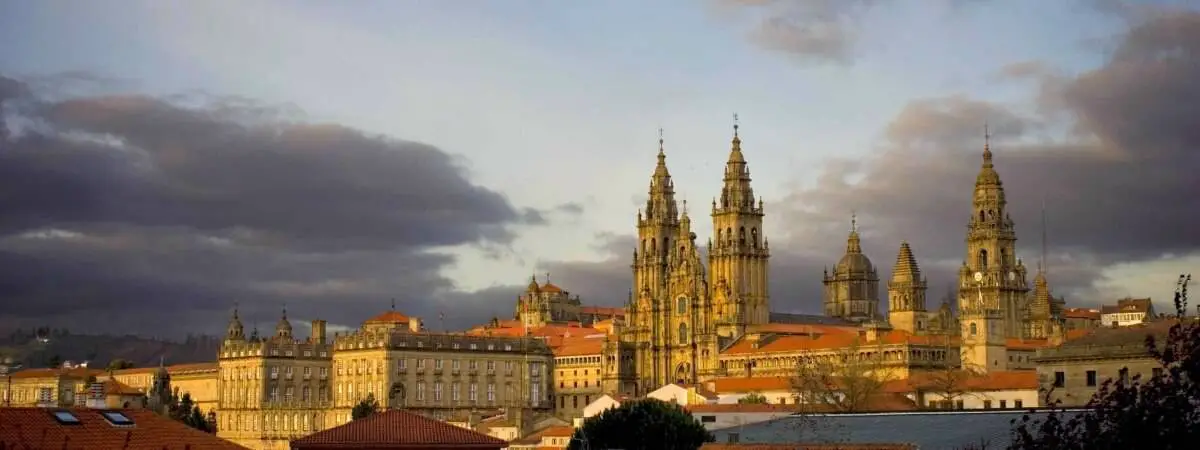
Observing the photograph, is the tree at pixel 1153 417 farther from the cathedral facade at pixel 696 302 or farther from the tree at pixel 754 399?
the cathedral facade at pixel 696 302

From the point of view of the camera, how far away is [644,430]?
239ft

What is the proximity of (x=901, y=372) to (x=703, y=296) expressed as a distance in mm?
28809

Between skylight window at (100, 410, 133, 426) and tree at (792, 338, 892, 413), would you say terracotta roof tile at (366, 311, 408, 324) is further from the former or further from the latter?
skylight window at (100, 410, 133, 426)

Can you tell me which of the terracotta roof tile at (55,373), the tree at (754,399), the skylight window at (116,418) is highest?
the terracotta roof tile at (55,373)

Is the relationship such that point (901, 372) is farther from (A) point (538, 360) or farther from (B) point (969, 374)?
(A) point (538, 360)

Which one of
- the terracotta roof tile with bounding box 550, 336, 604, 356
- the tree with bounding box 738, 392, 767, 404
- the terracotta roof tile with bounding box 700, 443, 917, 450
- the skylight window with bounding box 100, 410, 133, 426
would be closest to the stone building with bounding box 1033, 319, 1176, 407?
the terracotta roof tile with bounding box 700, 443, 917, 450

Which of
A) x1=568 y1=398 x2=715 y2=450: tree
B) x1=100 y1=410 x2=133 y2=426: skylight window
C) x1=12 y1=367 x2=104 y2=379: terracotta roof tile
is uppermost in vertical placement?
x1=12 y1=367 x2=104 y2=379: terracotta roof tile

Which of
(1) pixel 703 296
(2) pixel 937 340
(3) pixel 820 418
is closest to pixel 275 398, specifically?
(1) pixel 703 296

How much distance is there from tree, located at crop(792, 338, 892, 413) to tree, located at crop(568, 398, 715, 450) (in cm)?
1566

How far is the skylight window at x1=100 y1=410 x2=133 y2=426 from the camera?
1811 inches

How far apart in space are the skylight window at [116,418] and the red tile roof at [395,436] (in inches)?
234

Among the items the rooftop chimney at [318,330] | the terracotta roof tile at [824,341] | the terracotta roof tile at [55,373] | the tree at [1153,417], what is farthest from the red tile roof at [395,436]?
the terracotta roof tile at [55,373]

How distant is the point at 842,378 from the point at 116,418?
2868 inches

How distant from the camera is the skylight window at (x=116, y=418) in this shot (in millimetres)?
46000
